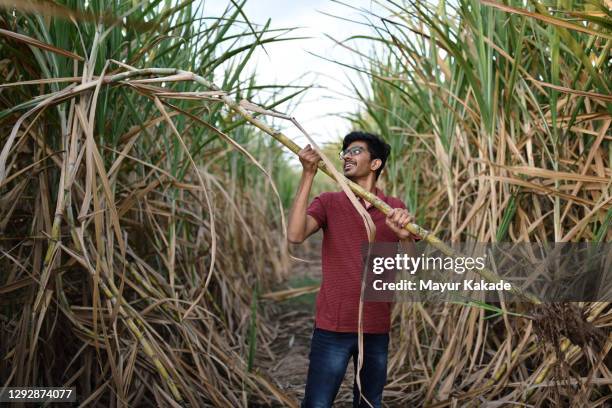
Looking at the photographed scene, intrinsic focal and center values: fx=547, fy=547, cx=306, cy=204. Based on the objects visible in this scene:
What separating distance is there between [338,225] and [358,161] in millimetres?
189

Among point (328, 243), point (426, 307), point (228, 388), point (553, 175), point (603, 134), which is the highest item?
point (603, 134)

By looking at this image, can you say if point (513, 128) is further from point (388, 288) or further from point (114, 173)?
point (114, 173)

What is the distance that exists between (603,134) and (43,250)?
1.60 meters

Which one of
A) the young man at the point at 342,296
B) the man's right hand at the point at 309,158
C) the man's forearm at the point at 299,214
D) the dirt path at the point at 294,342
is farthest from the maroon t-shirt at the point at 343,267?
the dirt path at the point at 294,342

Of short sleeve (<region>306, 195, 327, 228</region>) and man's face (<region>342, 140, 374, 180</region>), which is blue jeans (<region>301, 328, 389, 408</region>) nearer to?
short sleeve (<region>306, 195, 327, 228</region>)

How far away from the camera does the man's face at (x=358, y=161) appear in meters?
1.53

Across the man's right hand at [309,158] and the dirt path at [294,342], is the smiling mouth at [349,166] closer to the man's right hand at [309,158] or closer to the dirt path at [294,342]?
the man's right hand at [309,158]

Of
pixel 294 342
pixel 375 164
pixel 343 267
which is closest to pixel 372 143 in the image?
pixel 375 164

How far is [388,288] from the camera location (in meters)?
1.54

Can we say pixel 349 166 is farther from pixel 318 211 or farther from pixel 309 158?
pixel 309 158

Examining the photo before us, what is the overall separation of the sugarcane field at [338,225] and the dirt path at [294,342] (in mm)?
37

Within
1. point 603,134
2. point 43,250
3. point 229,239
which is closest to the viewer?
point 43,250

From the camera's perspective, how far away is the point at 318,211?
1.51 meters

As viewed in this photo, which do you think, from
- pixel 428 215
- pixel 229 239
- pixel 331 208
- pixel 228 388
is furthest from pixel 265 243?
pixel 331 208
